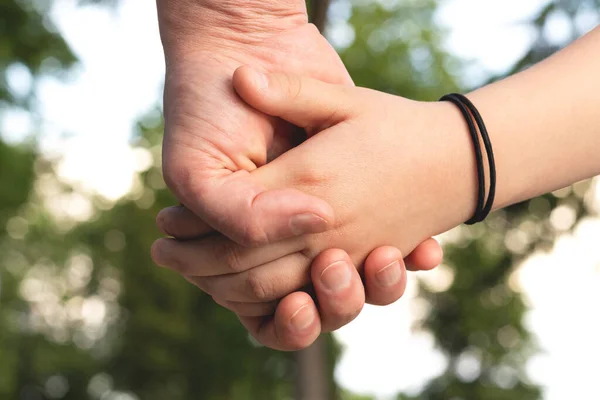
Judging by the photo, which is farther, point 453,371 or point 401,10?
point 453,371

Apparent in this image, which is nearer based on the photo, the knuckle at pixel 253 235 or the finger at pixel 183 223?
the knuckle at pixel 253 235

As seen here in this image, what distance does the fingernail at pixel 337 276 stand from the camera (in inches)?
74.6

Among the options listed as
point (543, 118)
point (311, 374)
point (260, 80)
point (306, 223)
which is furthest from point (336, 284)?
point (311, 374)

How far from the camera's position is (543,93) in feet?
6.57

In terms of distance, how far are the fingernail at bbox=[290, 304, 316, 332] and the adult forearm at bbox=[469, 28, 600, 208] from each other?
74 centimetres

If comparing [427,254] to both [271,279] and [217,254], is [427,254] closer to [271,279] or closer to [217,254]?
[271,279]

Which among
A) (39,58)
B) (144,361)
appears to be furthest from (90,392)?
(39,58)

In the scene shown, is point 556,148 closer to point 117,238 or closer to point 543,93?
point 543,93

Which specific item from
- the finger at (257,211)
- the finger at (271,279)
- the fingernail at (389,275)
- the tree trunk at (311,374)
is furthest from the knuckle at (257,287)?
the tree trunk at (311,374)

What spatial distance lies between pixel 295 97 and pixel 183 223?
1.82ft

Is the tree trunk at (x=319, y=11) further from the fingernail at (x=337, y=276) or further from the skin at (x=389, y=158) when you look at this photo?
the fingernail at (x=337, y=276)

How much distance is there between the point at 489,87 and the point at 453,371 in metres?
18.7

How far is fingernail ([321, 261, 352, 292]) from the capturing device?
74.6 inches

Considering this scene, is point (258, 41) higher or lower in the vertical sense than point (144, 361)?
higher
